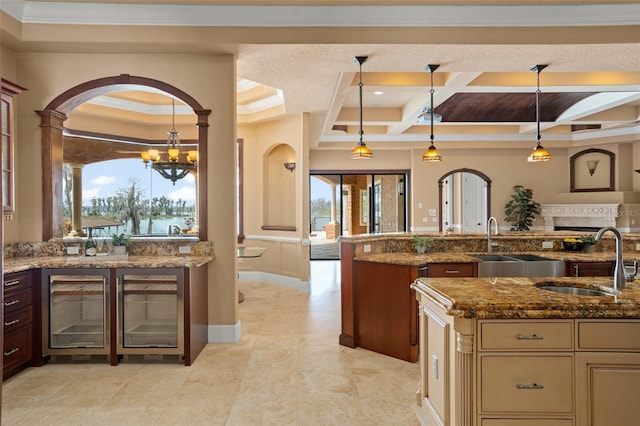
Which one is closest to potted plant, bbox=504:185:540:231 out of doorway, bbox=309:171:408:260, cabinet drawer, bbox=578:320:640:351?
doorway, bbox=309:171:408:260

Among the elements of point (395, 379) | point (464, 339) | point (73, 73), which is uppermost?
point (73, 73)

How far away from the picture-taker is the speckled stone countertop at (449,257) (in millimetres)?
3855

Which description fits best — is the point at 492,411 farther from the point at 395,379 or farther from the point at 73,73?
the point at 73,73

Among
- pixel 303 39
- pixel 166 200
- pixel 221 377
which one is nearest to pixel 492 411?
pixel 221 377

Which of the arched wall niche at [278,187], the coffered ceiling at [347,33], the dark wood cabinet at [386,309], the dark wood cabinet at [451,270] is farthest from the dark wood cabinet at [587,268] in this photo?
the arched wall niche at [278,187]

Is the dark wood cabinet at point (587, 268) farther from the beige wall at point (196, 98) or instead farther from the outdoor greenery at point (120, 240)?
the outdoor greenery at point (120, 240)

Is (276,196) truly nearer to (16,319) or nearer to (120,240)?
(120,240)

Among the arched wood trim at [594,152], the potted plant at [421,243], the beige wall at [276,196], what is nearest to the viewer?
the potted plant at [421,243]

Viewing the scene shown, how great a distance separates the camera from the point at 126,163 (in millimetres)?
6820

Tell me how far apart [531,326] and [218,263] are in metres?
3.05

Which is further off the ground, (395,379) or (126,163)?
(126,163)

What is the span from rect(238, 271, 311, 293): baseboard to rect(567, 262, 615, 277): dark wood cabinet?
12.6ft

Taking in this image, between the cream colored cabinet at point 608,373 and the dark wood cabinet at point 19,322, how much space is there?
4.08 metres

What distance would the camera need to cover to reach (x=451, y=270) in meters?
3.94
